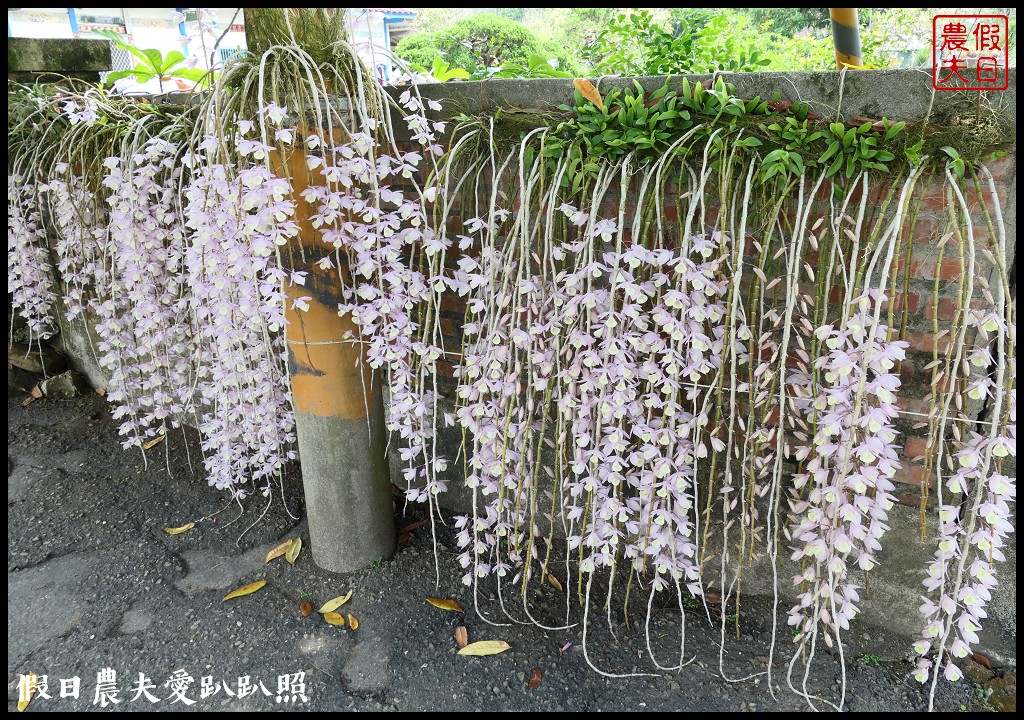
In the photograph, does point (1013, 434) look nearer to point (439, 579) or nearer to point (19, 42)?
point (439, 579)

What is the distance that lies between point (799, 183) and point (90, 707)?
237 cm

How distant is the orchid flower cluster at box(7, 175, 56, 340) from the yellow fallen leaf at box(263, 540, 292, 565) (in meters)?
1.77

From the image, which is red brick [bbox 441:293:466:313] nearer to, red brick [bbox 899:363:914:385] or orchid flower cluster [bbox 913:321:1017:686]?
red brick [bbox 899:363:914:385]

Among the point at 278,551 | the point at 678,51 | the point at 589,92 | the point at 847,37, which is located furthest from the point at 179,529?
the point at 847,37

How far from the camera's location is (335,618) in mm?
2162

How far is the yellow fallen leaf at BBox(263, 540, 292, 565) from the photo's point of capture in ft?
8.11

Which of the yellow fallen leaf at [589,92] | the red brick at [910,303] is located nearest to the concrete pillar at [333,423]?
the yellow fallen leaf at [589,92]

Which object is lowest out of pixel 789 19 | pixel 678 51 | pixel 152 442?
pixel 152 442

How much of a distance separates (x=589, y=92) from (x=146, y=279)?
1.82m

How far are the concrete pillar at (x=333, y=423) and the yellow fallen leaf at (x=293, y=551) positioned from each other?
100 mm

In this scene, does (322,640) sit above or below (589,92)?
below

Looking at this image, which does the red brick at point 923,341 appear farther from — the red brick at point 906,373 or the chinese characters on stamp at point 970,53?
the chinese characters on stamp at point 970,53

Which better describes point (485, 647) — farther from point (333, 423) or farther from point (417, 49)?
point (417, 49)

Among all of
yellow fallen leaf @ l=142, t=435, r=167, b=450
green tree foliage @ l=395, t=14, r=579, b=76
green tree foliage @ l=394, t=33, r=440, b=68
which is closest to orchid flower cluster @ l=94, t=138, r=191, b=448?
yellow fallen leaf @ l=142, t=435, r=167, b=450
